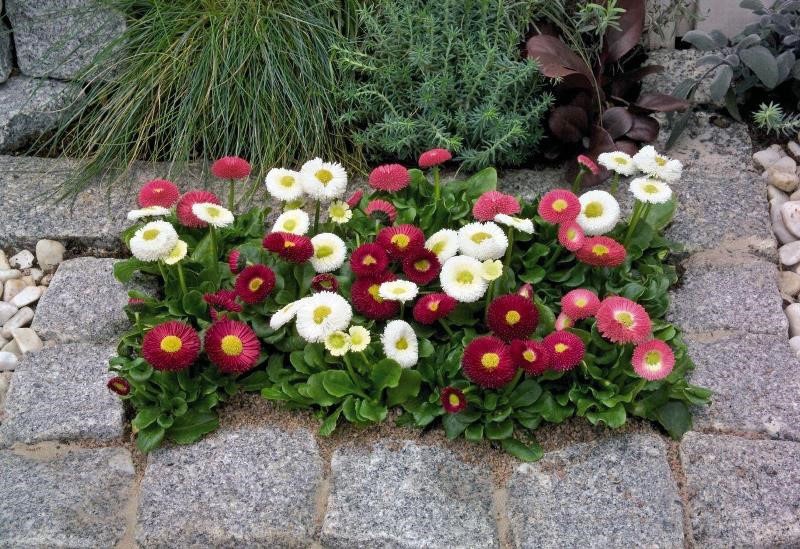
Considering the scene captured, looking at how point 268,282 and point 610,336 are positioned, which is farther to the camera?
point 268,282

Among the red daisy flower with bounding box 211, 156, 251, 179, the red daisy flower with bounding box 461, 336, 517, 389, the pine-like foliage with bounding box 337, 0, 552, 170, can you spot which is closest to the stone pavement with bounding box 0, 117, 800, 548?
the red daisy flower with bounding box 461, 336, 517, 389

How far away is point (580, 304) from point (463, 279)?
0.93ft

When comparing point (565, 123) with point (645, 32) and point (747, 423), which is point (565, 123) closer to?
point (645, 32)

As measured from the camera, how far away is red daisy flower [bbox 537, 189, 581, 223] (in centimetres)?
218

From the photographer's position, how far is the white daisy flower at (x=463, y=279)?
2039mm

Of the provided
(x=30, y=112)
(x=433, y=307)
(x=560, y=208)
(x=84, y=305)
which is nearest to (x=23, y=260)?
(x=84, y=305)

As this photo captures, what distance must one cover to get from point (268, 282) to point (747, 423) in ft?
3.84

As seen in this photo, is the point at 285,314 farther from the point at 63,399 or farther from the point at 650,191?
the point at 650,191

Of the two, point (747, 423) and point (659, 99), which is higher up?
point (659, 99)

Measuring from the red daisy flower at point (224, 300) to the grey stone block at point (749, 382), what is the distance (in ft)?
3.69

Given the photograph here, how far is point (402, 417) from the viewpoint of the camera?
6.89ft

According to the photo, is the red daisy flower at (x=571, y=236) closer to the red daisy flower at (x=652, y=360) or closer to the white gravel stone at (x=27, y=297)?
the red daisy flower at (x=652, y=360)

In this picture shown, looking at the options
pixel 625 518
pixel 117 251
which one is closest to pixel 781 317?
pixel 625 518

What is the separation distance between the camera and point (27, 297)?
2.57 metres
